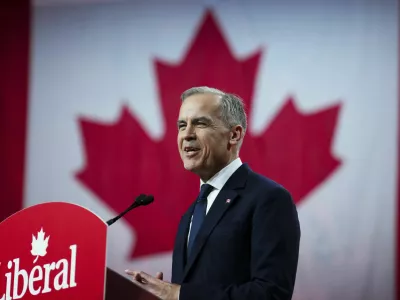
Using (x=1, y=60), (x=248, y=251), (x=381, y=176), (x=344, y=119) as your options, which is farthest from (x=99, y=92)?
(x=248, y=251)

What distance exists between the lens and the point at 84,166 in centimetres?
352

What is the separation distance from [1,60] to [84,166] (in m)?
0.80

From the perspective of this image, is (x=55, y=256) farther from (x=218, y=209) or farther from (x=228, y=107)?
(x=228, y=107)

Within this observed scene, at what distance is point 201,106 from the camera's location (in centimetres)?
159

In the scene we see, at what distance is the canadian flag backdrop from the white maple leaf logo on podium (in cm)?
215

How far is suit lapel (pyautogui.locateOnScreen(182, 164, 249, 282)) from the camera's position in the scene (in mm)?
1457

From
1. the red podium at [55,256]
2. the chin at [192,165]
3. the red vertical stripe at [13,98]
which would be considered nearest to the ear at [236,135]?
the chin at [192,165]

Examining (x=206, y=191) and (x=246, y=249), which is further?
(x=206, y=191)

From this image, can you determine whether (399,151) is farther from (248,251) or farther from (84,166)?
(248,251)

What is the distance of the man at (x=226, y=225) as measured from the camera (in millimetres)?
1340

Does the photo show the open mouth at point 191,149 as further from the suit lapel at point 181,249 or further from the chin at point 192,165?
the suit lapel at point 181,249

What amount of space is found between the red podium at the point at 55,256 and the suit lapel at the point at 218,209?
268 mm

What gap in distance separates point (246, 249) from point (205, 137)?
317 millimetres

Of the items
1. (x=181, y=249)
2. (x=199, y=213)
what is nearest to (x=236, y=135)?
(x=199, y=213)
